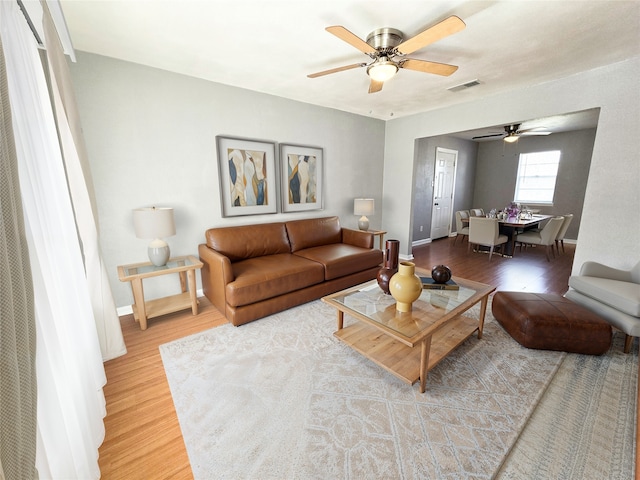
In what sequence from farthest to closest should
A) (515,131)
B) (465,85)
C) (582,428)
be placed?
(515,131) < (465,85) < (582,428)

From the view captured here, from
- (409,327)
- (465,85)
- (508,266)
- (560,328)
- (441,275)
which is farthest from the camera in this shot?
(508,266)

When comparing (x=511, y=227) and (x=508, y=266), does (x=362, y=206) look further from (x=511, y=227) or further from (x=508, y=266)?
(x=511, y=227)

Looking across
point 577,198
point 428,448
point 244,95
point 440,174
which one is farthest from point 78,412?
point 577,198

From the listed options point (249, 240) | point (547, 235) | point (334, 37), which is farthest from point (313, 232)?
point (547, 235)

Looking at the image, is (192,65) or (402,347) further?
(192,65)

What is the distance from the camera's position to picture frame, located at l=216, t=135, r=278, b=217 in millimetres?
3121

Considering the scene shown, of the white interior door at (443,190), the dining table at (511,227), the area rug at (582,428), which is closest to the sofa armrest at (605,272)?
the area rug at (582,428)

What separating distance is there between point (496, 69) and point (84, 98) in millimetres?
3866

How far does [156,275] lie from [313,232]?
1955 millimetres

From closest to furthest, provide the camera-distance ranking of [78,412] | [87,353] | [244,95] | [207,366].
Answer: [78,412], [87,353], [207,366], [244,95]

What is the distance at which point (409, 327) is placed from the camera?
5.58ft

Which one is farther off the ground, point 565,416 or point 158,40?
point 158,40

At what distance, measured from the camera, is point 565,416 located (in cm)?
153

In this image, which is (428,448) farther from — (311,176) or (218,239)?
(311,176)
